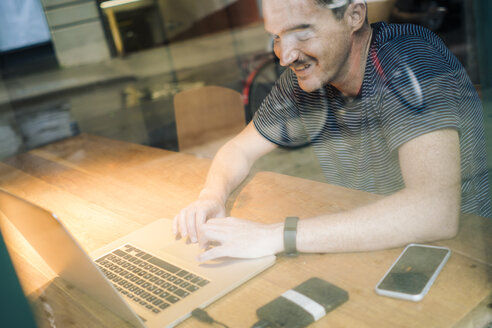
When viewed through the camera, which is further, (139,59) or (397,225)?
(139,59)

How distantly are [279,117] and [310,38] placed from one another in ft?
1.33

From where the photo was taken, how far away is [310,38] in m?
0.97

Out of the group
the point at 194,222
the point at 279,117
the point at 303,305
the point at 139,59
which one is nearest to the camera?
the point at 303,305

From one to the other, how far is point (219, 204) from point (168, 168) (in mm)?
392

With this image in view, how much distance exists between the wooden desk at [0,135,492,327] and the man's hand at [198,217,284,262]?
4cm

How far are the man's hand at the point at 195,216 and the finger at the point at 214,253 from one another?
114 mm

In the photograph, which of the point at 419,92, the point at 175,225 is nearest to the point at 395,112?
the point at 419,92

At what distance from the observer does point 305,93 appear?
126 cm

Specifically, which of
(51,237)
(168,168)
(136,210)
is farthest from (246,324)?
(168,168)

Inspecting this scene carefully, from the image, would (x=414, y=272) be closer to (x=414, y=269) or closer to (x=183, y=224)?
(x=414, y=269)

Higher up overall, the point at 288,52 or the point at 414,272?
the point at 288,52

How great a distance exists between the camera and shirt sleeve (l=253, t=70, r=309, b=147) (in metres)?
1.33

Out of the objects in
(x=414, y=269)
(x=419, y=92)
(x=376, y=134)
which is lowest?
(x=414, y=269)

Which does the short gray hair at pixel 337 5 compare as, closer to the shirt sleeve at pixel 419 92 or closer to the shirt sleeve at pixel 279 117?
the shirt sleeve at pixel 419 92
